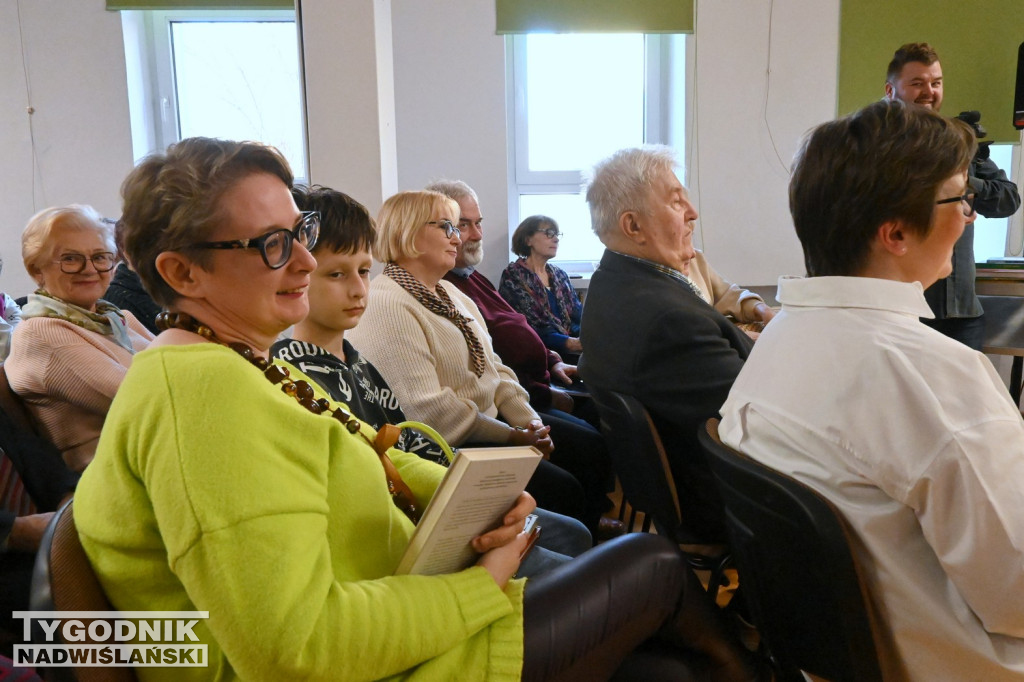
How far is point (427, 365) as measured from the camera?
2051 mm

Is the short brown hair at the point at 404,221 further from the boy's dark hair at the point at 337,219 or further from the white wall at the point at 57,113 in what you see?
the white wall at the point at 57,113

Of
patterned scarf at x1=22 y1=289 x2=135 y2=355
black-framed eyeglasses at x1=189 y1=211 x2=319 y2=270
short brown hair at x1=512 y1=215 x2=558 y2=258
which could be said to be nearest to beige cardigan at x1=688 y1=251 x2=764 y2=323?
short brown hair at x1=512 y1=215 x2=558 y2=258

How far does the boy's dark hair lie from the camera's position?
1520mm

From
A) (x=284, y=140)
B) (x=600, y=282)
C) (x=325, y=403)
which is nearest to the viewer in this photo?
(x=325, y=403)

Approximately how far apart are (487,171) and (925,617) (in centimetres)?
351

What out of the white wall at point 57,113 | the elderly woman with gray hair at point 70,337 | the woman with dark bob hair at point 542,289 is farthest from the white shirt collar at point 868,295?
the white wall at point 57,113

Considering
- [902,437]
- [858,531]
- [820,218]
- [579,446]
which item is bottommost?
[579,446]

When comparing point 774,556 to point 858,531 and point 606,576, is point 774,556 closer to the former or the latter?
point 858,531

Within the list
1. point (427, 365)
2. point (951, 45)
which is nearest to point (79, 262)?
point (427, 365)

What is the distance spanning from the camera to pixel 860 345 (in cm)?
96

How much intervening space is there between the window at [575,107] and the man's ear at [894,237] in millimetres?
3378

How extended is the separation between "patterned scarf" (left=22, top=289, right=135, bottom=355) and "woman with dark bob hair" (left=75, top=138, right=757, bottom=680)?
1299 mm

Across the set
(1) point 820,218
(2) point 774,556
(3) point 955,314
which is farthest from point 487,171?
(2) point 774,556

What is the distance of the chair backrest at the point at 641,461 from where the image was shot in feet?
4.99
